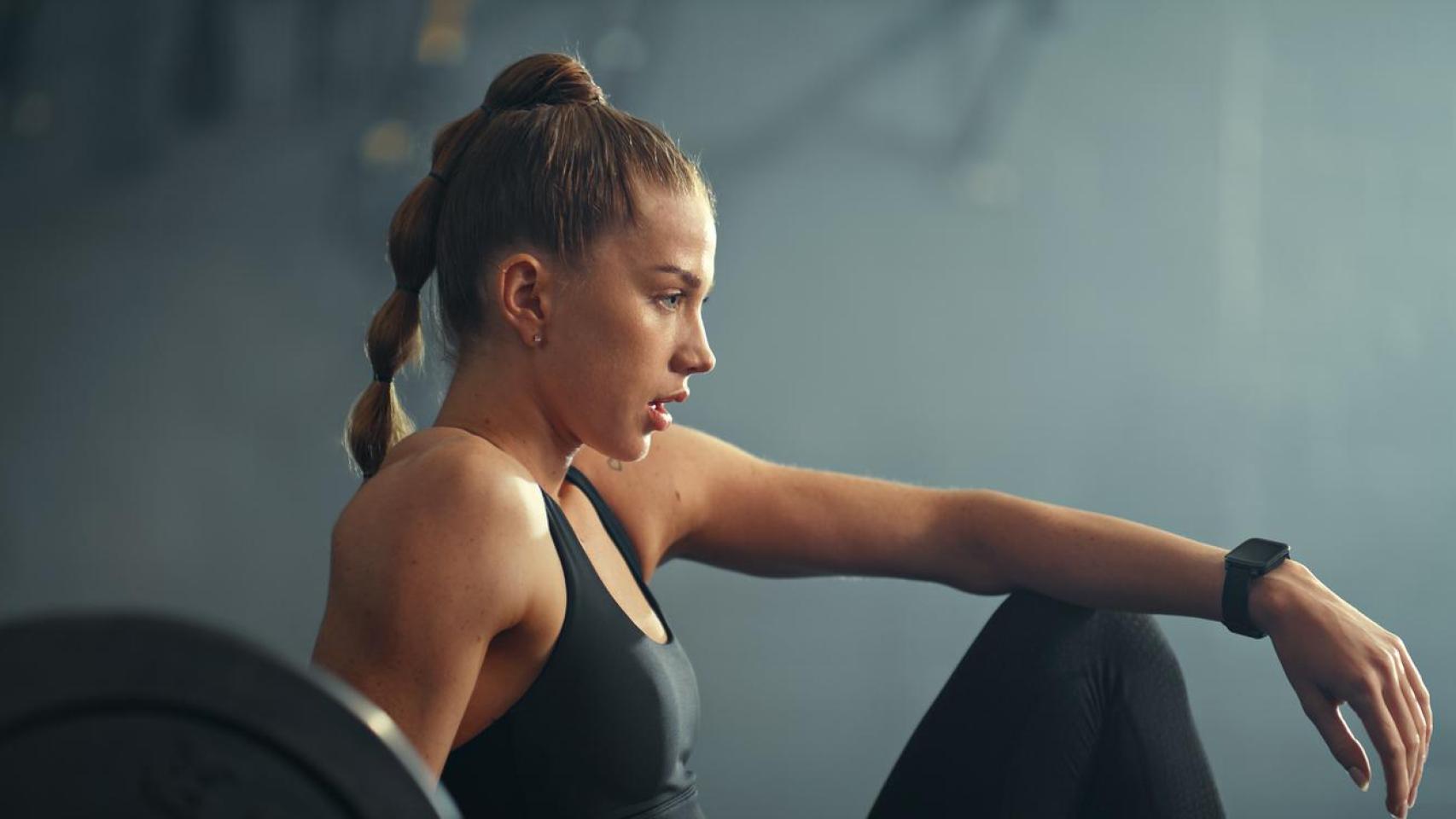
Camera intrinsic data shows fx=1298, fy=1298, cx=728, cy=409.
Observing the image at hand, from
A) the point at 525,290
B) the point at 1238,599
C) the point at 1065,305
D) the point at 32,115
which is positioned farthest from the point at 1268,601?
the point at 32,115

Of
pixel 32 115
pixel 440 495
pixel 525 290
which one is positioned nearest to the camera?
pixel 440 495

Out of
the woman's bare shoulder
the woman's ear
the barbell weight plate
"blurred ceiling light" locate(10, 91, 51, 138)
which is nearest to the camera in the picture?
the barbell weight plate

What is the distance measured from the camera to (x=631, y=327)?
89cm

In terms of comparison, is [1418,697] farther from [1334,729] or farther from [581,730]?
[581,730]

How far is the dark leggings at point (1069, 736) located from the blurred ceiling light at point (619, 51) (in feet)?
3.94

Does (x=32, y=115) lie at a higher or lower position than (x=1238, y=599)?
higher

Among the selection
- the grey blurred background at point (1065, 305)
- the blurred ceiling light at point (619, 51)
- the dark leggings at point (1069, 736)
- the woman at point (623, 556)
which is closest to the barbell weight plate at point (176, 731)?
the woman at point (623, 556)

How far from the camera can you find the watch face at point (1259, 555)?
105cm

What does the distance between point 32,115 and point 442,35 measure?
23.6 inches

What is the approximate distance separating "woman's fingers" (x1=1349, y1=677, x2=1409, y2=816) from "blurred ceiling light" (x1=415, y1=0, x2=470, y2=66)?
4.97 ft

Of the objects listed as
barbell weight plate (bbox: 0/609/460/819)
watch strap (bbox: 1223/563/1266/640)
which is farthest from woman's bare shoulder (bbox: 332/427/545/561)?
watch strap (bbox: 1223/563/1266/640)

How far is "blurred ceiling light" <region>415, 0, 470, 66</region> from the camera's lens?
194 centimetres

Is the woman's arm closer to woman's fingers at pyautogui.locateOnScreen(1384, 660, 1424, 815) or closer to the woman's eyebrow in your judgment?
woman's fingers at pyautogui.locateOnScreen(1384, 660, 1424, 815)

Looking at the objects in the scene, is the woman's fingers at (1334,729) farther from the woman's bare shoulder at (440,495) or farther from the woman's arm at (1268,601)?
the woman's bare shoulder at (440,495)
